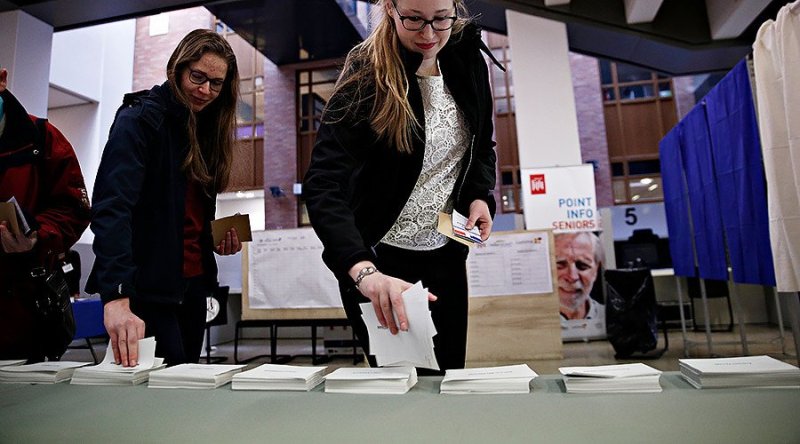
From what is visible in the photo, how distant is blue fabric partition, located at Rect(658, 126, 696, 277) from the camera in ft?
13.5

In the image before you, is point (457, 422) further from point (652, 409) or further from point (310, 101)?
point (310, 101)

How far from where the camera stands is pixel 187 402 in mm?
794

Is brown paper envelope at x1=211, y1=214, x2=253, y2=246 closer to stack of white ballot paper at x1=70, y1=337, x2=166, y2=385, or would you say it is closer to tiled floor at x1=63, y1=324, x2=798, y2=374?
stack of white ballot paper at x1=70, y1=337, x2=166, y2=385

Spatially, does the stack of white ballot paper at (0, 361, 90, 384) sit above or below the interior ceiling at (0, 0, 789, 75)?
below

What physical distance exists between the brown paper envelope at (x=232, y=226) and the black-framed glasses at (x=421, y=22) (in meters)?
0.67

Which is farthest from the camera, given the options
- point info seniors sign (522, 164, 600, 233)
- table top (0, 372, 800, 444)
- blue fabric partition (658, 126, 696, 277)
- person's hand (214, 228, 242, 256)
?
point info seniors sign (522, 164, 600, 233)

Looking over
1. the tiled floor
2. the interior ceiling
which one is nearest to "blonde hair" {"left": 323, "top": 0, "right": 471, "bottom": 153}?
the tiled floor

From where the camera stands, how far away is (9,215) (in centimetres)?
103

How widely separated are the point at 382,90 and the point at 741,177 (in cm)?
275

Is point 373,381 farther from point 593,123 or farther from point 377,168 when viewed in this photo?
point 593,123

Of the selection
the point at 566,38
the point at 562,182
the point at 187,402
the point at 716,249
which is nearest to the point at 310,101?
the point at 566,38

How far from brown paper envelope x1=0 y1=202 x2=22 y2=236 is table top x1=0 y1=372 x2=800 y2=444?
0.39 m

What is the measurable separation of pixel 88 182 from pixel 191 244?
0.40 m

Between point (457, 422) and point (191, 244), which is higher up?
point (191, 244)
